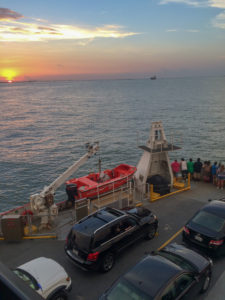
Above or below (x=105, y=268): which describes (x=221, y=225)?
above

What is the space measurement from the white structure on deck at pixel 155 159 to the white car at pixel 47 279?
25.6 ft

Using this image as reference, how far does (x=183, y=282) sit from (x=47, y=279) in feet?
11.3

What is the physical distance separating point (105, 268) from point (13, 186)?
1945 centimetres

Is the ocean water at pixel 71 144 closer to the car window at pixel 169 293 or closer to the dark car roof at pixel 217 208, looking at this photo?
the dark car roof at pixel 217 208

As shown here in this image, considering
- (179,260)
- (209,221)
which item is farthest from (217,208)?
(179,260)

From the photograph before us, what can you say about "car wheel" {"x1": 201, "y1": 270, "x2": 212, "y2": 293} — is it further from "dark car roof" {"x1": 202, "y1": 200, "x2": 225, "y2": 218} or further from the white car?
the white car

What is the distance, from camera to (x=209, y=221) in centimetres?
933

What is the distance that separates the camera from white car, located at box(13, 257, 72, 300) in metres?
6.63

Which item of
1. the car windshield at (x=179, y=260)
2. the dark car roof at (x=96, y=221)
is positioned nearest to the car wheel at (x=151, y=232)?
the dark car roof at (x=96, y=221)

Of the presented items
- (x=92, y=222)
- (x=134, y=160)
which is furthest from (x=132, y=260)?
(x=134, y=160)

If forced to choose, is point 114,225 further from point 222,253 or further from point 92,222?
point 222,253

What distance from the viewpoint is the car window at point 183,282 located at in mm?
6312

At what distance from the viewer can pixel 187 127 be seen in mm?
52875

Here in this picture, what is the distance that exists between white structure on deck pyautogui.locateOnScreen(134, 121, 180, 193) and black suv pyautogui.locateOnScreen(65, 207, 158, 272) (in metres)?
5.14
